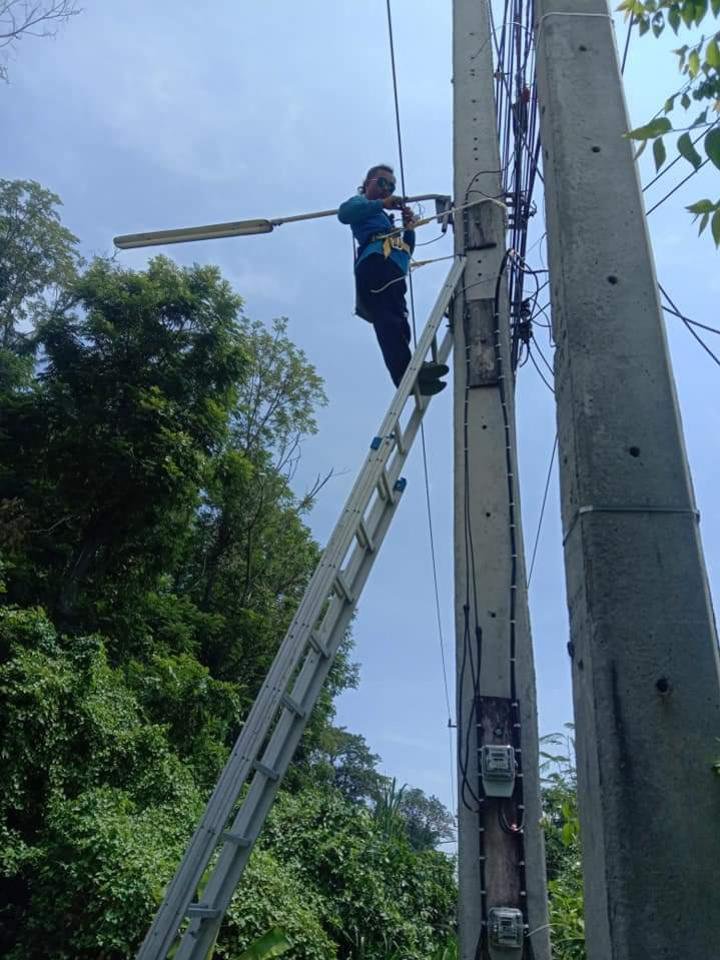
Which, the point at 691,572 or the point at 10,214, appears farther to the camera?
the point at 10,214

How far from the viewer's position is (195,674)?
15.4 meters

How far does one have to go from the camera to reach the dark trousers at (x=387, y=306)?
182 inches

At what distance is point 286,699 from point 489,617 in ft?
2.93

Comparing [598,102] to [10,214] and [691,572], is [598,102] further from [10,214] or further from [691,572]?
[10,214]

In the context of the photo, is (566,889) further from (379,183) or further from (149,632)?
(149,632)

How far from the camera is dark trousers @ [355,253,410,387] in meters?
4.63

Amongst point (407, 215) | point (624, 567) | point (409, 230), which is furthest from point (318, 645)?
point (407, 215)

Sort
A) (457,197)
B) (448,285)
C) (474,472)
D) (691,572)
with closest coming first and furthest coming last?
(691,572)
(474,472)
(448,285)
(457,197)

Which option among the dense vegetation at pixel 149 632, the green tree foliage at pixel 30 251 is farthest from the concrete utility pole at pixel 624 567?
the green tree foliage at pixel 30 251

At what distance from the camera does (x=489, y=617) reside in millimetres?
3146

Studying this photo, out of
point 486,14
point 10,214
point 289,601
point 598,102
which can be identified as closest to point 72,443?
point 289,601

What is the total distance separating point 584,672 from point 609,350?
806 mm

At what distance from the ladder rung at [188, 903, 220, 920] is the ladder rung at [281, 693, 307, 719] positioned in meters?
0.75

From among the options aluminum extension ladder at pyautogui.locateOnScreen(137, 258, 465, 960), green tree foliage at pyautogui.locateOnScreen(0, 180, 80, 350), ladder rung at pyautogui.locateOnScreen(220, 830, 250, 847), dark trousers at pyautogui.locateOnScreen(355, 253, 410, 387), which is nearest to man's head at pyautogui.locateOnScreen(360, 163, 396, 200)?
dark trousers at pyautogui.locateOnScreen(355, 253, 410, 387)
